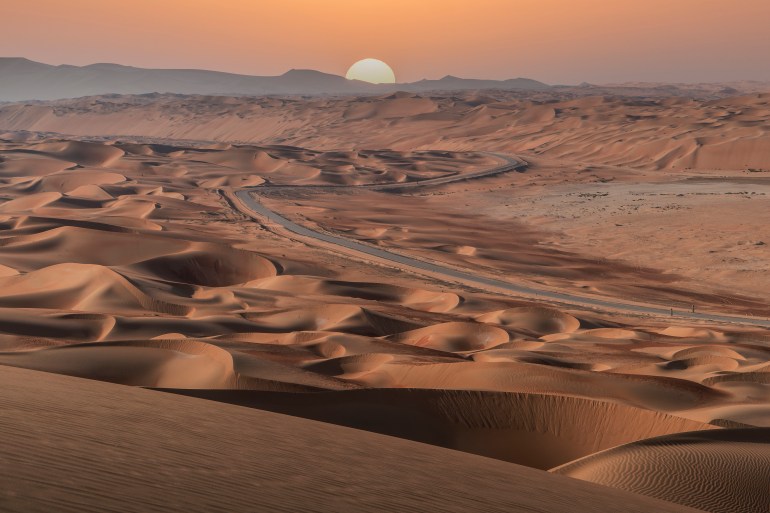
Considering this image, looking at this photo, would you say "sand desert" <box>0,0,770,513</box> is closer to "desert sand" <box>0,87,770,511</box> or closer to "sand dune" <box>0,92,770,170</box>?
"desert sand" <box>0,87,770,511</box>

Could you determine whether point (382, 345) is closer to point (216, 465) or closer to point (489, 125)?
point (216, 465)

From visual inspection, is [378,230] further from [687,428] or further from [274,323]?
[687,428]

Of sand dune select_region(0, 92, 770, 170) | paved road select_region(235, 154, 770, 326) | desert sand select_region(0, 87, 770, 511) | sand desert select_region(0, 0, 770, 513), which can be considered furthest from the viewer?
sand dune select_region(0, 92, 770, 170)

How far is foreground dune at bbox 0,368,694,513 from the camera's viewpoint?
4.61m

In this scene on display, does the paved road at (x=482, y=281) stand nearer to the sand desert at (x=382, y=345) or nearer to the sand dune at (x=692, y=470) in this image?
the sand desert at (x=382, y=345)

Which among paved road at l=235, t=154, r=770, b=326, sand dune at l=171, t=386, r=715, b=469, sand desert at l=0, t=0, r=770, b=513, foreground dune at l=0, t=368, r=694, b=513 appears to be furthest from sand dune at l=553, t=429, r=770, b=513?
paved road at l=235, t=154, r=770, b=326

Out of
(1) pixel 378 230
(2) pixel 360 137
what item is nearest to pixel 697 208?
(1) pixel 378 230

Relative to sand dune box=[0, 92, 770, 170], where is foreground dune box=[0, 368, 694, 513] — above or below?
below

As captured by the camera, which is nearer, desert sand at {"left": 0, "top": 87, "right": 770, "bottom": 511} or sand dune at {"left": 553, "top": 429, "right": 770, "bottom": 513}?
desert sand at {"left": 0, "top": 87, "right": 770, "bottom": 511}

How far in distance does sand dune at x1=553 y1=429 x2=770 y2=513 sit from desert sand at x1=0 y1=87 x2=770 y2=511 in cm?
3

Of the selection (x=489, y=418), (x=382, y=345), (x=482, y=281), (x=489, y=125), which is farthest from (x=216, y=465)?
(x=489, y=125)

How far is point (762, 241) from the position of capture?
4184 centimetres

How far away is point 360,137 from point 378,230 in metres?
81.2

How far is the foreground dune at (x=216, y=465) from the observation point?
15.1 feet
